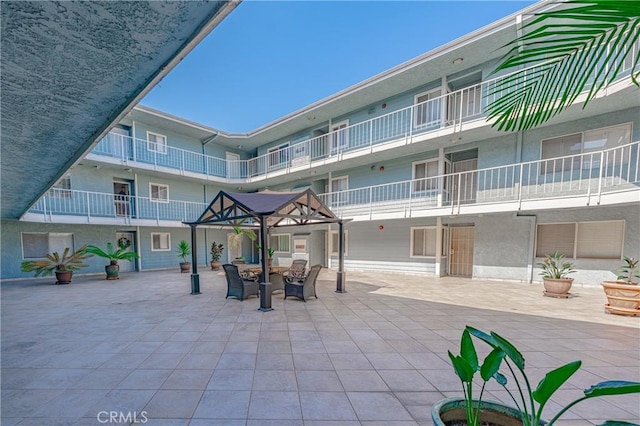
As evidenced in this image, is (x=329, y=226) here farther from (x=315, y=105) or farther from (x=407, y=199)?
(x=315, y=105)

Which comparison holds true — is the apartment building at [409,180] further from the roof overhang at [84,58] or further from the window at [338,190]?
the roof overhang at [84,58]

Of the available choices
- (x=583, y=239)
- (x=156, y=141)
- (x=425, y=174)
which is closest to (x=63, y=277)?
(x=156, y=141)

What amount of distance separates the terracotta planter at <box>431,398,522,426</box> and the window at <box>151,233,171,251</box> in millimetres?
15059

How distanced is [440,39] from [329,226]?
8.71 m

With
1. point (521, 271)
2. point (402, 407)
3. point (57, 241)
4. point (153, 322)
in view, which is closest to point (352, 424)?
point (402, 407)

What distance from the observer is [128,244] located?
12734 millimetres

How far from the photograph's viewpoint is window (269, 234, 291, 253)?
15648 mm

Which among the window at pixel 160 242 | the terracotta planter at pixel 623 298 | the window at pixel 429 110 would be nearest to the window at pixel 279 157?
the window at pixel 160 242

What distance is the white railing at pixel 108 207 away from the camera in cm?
1014

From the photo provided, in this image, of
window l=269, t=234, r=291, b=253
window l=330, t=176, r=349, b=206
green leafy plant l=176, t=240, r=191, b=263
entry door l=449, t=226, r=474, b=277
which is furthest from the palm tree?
window l=269, t=234, r=291, b=253

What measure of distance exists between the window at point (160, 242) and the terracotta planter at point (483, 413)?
15.1 metres

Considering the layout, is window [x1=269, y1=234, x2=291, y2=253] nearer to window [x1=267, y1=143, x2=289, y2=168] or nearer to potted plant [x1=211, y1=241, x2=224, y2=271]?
potted plant [x1=211, y1=241, x2=224, y2=271]

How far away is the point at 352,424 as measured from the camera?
2.59 metres

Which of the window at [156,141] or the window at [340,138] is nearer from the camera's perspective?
the window at [340,138]
